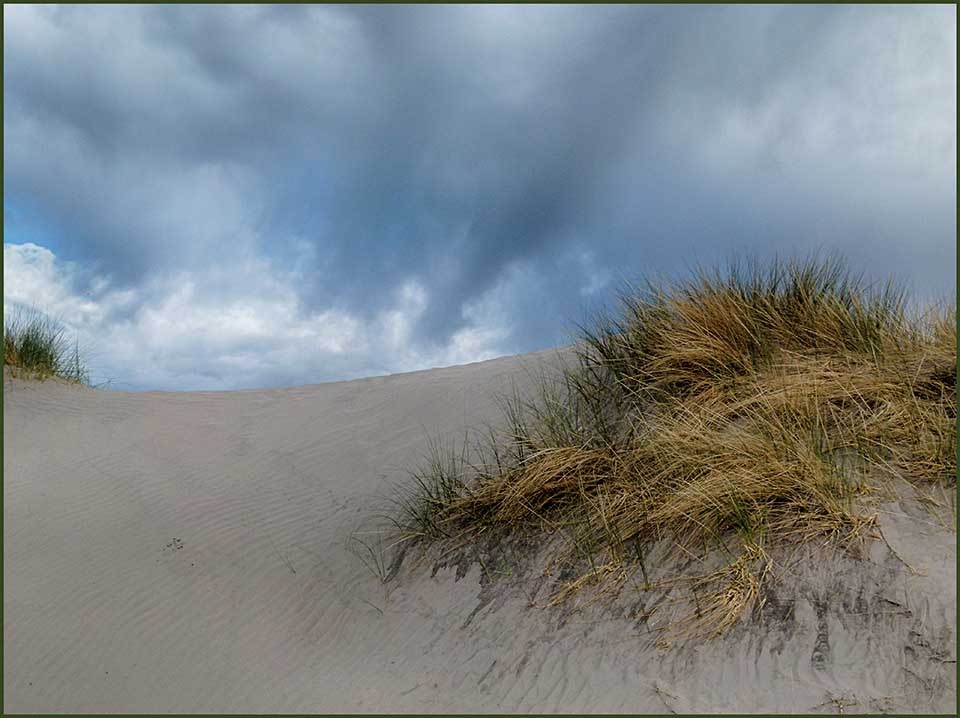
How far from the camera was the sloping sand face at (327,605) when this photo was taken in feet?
13.4

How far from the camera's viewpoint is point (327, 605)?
5.89 m

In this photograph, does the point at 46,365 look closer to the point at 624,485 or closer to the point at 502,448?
the point at 502,448

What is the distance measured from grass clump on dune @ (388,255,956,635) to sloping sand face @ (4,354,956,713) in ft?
1.08

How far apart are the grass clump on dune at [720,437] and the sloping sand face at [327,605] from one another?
330mm

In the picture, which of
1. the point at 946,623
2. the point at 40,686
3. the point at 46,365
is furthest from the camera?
the point at 46,365

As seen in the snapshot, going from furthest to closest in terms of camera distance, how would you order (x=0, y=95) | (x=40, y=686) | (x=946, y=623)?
(x=0, y=95), (x=40, y=686), (x=946, y=623)

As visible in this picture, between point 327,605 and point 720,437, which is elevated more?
point 720,437

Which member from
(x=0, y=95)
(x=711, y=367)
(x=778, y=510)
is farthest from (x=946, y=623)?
(x=0, y=95)

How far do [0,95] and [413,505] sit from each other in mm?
5425

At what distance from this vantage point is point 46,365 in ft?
35.9

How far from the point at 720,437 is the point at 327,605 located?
3206mm

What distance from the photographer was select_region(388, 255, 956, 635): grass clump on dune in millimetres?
4793

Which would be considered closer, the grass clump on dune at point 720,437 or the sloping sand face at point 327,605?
the sloping sand face at point 327,605

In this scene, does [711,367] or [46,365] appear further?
[46,365]
